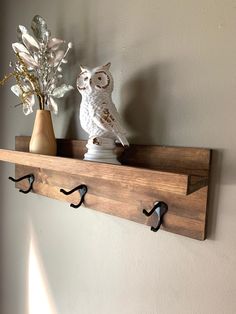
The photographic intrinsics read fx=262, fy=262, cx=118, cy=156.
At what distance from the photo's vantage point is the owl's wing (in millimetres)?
572

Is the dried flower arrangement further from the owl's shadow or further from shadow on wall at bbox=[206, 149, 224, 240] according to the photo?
shadow on wall at bbox=[206, 149, 224, 240]

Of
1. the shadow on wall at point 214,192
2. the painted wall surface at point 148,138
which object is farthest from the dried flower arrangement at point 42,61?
the shadow on wall at point 214,192

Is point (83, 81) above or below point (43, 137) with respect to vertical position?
above

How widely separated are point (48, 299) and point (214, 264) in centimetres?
63

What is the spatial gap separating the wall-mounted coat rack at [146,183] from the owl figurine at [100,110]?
0.06 meters

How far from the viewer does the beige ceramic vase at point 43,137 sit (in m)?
0.73

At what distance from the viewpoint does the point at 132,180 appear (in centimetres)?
50

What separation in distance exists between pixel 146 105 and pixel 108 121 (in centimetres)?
11

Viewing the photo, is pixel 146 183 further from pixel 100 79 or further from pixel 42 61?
pixel 42 61

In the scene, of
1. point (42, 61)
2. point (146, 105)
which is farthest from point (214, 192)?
point (42, 61)

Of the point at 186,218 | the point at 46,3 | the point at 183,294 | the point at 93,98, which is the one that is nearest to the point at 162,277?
the point at 183,294

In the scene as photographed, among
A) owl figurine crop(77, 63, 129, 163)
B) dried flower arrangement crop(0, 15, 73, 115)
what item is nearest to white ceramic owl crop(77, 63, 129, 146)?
owl figurine crop(77, 63, 129, 163)

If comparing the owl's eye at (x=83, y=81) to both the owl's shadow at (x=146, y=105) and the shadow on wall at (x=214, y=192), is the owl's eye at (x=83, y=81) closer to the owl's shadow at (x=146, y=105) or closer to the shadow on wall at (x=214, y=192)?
the owl's shadow at (x=146, y=105)

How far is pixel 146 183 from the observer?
0.48 meters
